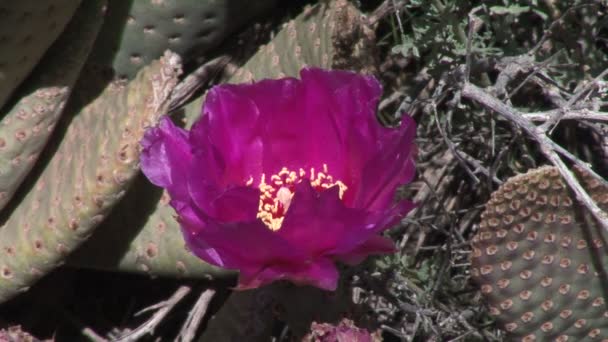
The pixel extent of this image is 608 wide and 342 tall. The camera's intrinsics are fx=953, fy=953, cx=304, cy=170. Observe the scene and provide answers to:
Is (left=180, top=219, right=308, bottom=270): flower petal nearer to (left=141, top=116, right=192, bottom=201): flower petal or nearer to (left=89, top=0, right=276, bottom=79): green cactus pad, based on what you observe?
(left=141, top=116, right=192, bottom=201): flower petal

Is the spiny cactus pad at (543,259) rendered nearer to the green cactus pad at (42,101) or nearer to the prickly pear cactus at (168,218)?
the prickly pear cactus at (168,218)

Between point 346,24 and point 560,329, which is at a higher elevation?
point 346,24

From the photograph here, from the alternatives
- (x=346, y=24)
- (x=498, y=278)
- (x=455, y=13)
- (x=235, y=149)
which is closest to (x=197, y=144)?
(x=235, y=149)

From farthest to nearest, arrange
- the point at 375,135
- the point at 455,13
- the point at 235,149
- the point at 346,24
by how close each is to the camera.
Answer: the point at 455,13
the point at 346,24
the point at 235,149
the point at 375,135

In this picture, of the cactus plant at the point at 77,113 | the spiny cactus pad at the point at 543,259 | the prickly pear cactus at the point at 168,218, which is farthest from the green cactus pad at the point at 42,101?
the spiny cactus pad at the point at 543,259

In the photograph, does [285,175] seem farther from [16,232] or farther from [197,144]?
[16,232]
